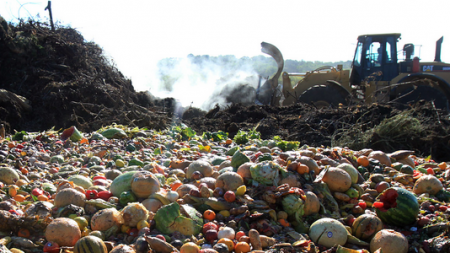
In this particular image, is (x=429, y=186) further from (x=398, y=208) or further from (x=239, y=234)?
(x=239, y=234)

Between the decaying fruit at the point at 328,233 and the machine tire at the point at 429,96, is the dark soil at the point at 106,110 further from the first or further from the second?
the decaying fruit at the point at 328,233

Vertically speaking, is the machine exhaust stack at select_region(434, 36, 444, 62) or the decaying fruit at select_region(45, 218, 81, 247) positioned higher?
the machine exhaust stack at select_region(434, 36, 444, 62)

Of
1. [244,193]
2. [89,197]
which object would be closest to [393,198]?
[244,193]

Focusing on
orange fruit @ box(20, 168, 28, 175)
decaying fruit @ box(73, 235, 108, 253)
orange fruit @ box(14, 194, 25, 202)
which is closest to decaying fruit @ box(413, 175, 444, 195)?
decaying fruit @ box(73, 235, 108, 253)

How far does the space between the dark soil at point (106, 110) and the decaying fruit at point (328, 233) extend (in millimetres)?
4056

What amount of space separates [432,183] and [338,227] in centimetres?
125

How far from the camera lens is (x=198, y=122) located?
29.7ft

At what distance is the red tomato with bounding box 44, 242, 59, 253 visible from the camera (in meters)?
1.81

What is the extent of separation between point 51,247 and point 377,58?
11025 mm

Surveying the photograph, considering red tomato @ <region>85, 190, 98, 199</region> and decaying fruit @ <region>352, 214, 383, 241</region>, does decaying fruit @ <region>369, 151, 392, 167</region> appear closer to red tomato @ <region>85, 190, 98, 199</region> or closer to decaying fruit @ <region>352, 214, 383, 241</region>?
decaying fruit @ <region>352, 214, 383, 241</region>

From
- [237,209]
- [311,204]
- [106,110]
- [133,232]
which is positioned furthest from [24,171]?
[106,110]

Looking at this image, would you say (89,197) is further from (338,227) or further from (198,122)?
(198,122)

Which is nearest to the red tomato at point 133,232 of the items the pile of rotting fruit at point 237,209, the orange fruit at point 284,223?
the pile of rotting fruit at point 237,209

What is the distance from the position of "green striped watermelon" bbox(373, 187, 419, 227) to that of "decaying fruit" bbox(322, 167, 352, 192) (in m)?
0.30
